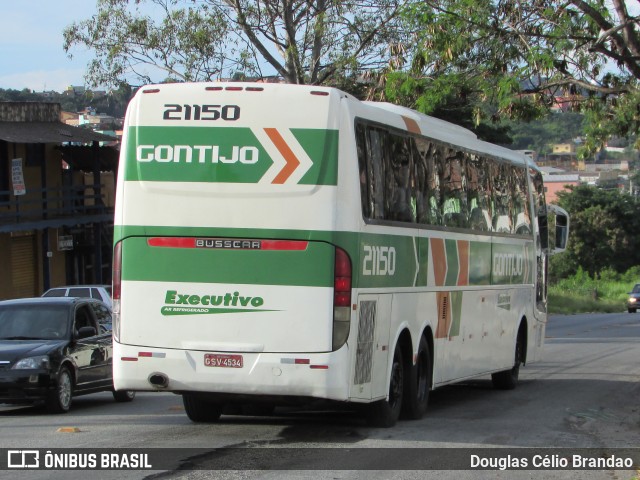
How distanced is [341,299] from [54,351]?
18.0ft

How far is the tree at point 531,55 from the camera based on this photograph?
16984 millimetres

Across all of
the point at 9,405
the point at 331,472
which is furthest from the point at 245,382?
the point at 9,405

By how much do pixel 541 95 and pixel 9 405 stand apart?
9733mm

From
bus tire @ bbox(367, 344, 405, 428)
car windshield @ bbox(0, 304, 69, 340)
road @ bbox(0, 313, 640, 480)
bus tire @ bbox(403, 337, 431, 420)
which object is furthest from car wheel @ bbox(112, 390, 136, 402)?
bus tire @ bbox(367, 344, 405, 428)

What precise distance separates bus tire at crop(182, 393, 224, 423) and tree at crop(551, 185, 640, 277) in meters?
74.4

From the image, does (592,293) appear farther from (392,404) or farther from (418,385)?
(392,404)

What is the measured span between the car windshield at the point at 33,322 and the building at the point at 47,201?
1838 centimetres

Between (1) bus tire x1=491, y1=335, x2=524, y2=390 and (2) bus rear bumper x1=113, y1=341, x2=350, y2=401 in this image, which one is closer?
(2) bus rear bumper x1=113, y1=341, x2=350, y2=401

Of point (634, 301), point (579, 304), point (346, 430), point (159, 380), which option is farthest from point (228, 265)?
point (579, 304)

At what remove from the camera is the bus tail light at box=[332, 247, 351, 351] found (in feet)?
34.2

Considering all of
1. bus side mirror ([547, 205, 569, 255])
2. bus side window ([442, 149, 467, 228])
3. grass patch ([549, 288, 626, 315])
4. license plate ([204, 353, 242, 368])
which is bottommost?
grass patch ([549, 288, 626, 315])

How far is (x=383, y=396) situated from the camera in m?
11.6

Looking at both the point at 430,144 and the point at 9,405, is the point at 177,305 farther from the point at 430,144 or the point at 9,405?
the point at 9,405

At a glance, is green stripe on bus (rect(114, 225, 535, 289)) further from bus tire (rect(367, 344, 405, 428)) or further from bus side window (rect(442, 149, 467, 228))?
bus side window (rect(442, 149, 467, 228))
